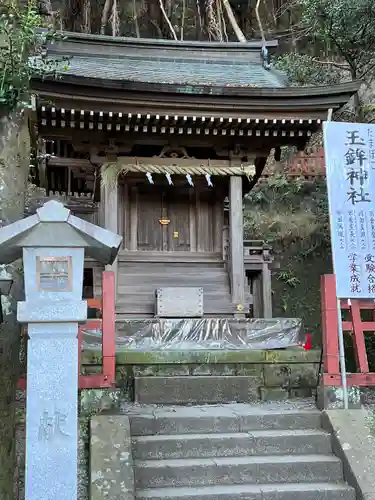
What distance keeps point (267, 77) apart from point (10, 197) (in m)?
8.80

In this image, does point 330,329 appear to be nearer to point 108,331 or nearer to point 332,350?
point 332,350

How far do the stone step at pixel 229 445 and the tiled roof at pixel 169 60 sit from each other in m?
7.67

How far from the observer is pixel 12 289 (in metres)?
4.05

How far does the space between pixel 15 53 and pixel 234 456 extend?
4.04 metres

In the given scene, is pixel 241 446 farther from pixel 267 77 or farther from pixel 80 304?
pixel 267 77

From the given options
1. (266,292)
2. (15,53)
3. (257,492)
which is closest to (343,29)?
(266,292)

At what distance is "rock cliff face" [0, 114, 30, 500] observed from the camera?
Result: 150 inches

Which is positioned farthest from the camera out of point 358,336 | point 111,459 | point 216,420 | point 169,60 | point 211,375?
point 169,60

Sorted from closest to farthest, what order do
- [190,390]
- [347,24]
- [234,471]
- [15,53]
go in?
[15,53] → [234,471] → [190,390] → [347,24]

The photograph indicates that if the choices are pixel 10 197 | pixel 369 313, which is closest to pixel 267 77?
pixel 369 313

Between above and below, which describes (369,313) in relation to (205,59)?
below

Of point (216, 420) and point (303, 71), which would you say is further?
point (303, 71)

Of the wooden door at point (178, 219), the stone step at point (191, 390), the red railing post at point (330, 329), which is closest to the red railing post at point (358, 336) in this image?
the red railing post at point (330, 329)

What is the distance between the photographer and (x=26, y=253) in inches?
148
